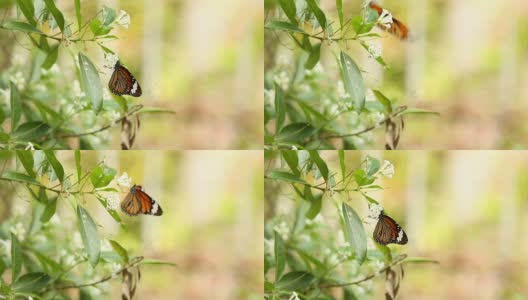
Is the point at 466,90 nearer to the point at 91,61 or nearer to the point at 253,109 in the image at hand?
the point at 253,109

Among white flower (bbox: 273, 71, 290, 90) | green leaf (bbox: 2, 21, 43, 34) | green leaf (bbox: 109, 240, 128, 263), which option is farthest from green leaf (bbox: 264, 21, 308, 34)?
green leaf (bbox: 109, 240, 128, 263)

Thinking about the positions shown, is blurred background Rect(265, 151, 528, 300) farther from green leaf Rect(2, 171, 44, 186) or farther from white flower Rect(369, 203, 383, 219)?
green leaf Rect(2, 171, 44, 186)

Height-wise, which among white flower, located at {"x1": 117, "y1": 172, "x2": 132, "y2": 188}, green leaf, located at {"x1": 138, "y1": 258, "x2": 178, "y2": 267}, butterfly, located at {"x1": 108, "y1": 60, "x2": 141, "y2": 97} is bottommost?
green leaf, located at {"x1": 138, "y1": 258, "x2": 178, "y2": 267}

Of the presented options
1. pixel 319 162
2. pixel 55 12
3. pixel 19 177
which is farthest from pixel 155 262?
pixel 55 12

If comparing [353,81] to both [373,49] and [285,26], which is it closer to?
[373,49]

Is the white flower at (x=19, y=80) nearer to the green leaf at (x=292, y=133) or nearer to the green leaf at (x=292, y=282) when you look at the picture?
the green leaf at (x=292, y=133)

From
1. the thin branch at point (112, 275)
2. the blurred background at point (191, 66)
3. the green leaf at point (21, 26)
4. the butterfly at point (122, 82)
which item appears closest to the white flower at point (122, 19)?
the blurred background at point (191, 66)
